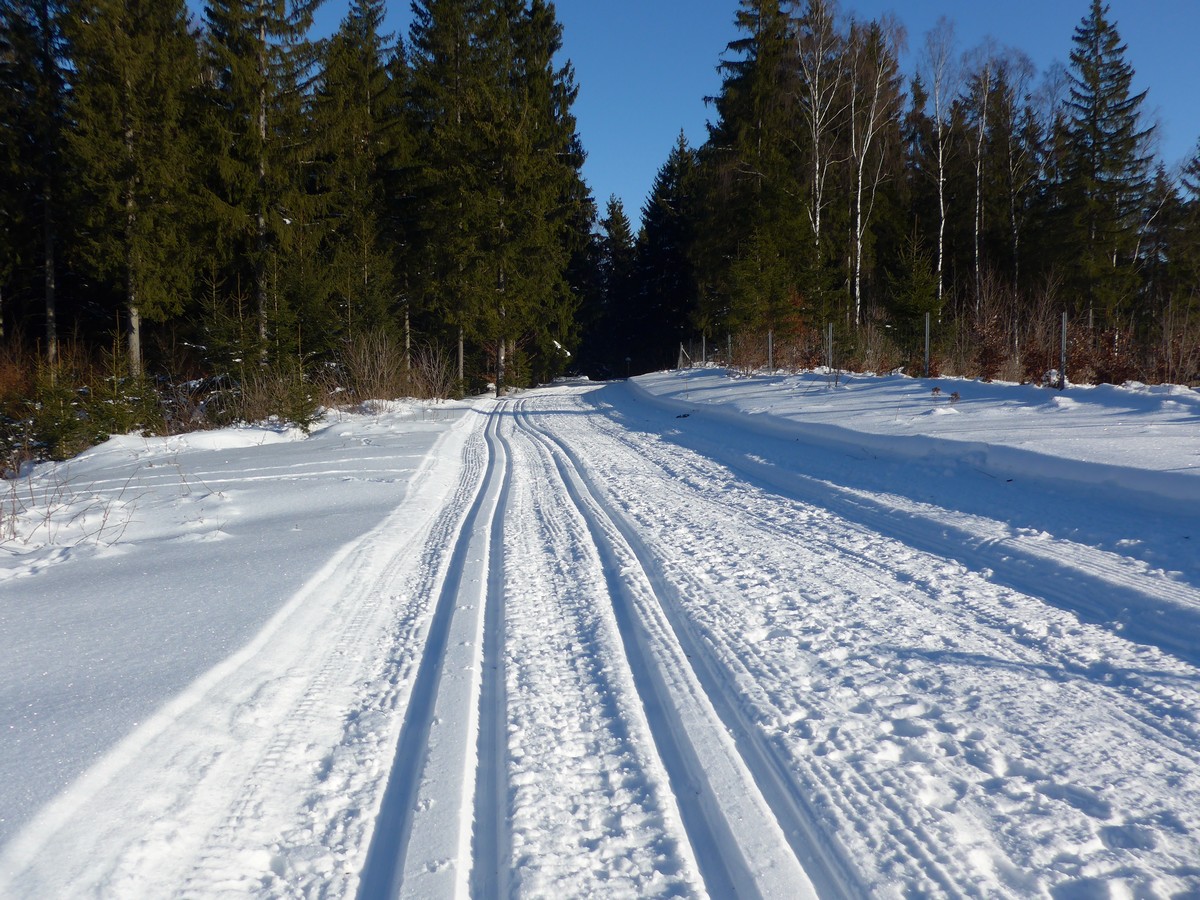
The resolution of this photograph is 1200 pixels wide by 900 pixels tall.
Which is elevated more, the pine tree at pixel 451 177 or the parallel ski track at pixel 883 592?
the pine tree at pixel 451 177

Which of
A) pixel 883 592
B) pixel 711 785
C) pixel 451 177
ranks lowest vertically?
pixel 711 785

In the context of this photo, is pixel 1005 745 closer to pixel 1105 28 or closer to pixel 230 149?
pixel 230 149

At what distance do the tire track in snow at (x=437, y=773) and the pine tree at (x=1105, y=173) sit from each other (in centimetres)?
3189

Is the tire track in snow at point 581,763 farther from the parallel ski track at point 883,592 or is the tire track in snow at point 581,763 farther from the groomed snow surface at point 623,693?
the parallel ski track at point 883,592

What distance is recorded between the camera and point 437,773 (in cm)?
282

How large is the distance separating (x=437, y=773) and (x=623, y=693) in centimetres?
97

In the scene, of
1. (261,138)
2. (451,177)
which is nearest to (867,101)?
(451,177)

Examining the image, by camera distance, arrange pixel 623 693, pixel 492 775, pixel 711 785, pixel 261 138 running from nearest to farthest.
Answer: pixel 711 785, pixel 492 775, pixel 623 693, pixel 261 138

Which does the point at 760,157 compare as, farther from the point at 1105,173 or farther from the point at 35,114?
the point at 35,114

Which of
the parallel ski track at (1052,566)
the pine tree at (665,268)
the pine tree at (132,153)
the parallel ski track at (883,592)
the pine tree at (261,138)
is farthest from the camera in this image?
the pine tree at (665,268)

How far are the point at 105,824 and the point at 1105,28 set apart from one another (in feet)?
125

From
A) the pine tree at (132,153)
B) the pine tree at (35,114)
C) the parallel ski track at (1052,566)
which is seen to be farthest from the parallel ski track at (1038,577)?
the pine tree at (35,114)

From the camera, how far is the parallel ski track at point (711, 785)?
228 cm

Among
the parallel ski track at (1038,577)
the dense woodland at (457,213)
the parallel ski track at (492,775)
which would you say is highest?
the dense woodland at (457,213)
